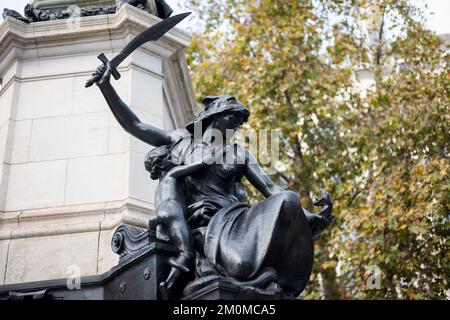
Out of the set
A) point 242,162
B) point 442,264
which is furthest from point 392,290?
point 242,162

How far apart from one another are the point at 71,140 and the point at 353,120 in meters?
10.6

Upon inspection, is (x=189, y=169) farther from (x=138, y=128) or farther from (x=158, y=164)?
(x=138, y=128)

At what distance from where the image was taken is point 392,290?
13859 mm

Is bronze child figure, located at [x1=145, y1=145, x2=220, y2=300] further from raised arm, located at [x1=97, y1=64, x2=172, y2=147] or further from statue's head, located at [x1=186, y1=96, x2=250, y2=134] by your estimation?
statue's head, located at [x1=186, y1=96, x2=250, y2=134]

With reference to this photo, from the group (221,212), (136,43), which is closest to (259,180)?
(221,212)

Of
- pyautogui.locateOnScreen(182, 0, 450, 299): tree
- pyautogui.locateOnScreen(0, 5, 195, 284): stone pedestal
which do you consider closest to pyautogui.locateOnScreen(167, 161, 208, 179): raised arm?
pyautogui.locateOnScreen(0, 5, 195, 284): stone pedestal

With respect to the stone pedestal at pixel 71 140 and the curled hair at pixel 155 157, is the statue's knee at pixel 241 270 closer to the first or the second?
the curled hair at pixel 155 157

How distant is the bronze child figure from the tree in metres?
8.44

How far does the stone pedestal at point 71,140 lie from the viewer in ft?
23.2

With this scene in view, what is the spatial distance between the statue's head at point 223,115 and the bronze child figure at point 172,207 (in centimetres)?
37

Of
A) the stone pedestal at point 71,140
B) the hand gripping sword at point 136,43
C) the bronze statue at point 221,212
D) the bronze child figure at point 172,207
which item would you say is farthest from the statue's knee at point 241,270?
the stone pedestal at point 71,140

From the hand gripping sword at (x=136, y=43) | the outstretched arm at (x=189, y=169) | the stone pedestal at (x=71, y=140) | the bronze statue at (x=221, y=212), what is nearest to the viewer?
the bronze statue at (x=221, y=212)

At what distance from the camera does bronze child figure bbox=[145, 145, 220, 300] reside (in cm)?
496
